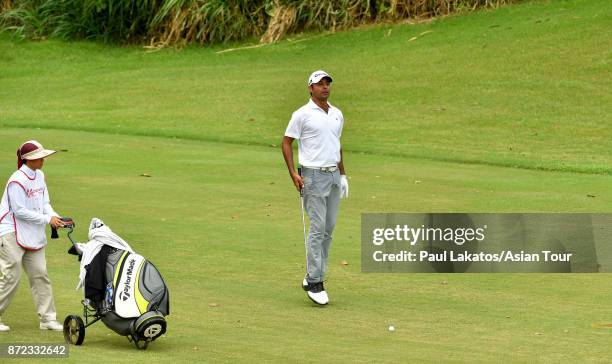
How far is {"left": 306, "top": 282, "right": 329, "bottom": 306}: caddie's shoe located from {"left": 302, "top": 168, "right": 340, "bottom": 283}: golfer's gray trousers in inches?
1.8

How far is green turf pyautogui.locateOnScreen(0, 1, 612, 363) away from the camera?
10.7 meters

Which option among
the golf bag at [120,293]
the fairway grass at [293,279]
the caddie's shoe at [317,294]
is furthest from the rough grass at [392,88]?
the golf bag at [120,293]

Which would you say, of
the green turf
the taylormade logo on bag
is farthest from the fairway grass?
the taylormade logo on bag

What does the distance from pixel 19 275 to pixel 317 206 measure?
270 centimetres

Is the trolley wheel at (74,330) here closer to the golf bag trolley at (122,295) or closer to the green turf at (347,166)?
the golf bag trolley at (122,295)

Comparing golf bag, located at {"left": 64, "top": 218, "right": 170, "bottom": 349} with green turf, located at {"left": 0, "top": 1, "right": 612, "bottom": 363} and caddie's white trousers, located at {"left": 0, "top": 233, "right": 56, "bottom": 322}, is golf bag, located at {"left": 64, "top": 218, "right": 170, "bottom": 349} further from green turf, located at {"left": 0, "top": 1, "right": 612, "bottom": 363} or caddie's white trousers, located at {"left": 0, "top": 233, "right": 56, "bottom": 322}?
caddie's white trousers, located at {"left": 0, "top": 233, "right": 56, "bottom": 322}

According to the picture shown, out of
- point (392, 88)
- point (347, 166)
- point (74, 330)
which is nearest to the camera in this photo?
point (74, 330)

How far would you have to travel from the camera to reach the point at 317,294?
11688 millimetres

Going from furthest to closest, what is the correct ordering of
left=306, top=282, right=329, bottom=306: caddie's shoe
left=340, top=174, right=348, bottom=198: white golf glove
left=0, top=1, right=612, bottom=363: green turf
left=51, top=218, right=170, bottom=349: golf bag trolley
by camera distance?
1. left=340, top=174, right=348, bottom=198: white golf glove
2. left=306, top=282, right=329, bottom=306: caddie's shoe
3. left=0, top=1, right=612, bottom=363: green turf
4. left=51, top=218, right=170, bottom=349: golf bag trolley

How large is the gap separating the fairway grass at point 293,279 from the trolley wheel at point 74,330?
119 mm

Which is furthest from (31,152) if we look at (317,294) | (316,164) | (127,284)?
(317,294)

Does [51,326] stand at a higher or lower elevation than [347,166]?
lower

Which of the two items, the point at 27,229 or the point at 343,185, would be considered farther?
the point at 343,185

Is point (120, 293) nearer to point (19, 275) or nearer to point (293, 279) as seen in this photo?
point (19, 275)
